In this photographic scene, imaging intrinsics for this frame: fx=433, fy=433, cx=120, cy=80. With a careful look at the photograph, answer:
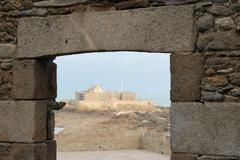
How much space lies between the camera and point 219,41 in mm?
4035

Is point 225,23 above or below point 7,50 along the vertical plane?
above

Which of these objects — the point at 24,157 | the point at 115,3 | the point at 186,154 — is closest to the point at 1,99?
the point at 24,157

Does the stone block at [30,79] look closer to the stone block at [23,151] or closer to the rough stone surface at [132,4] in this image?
the stone block at [23,151]

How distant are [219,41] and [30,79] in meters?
2.11

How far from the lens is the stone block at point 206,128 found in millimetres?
3928

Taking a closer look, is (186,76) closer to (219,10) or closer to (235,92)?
(235,92)

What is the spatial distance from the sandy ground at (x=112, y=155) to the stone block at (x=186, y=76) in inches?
288

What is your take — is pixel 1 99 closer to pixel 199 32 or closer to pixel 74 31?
pixel 74 31

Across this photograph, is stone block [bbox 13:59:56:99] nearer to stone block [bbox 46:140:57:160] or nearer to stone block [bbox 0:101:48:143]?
stone block [bbox 0:101:48:143]

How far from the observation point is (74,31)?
4613 mm

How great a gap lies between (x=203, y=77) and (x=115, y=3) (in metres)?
1.23

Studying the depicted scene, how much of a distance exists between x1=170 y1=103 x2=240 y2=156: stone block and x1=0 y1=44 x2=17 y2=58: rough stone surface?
1.99 m

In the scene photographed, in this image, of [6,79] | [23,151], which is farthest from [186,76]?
[6,79]

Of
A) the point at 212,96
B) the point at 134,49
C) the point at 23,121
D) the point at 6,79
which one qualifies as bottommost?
the point at 23,121
